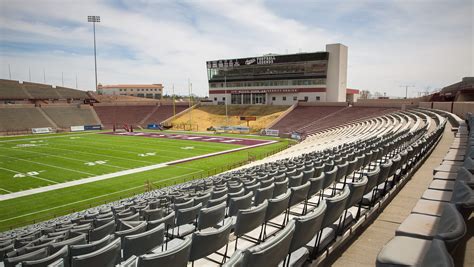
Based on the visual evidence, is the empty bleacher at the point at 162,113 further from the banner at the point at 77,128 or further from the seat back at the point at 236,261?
the seat back at the point at 236,261

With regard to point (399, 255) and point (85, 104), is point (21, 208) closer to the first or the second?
point (399, 255)

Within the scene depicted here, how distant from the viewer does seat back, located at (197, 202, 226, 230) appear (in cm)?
592

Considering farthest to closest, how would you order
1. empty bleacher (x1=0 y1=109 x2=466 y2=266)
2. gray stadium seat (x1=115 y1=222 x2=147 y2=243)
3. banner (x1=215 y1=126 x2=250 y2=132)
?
banner (x1=215 y1=126 x2=250 y2=132) < gray stadium seat (x1=115 y1=222 x2=147 y2=243) < empty bleacher (x1=0 y1=109 x2=466 y2=266)

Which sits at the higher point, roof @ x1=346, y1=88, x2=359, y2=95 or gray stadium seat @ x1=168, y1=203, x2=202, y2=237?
roof @ x1=346, y1=88, x2=359, y2=95

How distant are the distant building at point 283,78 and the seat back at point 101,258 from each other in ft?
225

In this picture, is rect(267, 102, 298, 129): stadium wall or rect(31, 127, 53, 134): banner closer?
rect(31, 127, 53, 134): banner

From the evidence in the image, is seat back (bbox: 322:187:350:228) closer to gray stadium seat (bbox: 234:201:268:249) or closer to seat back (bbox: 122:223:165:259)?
gray stadium seat (bbox: 234:201:268:249)

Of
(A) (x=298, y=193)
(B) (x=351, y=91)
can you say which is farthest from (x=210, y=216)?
(B) (x=351, y=91)

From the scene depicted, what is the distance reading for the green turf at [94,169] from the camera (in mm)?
18500

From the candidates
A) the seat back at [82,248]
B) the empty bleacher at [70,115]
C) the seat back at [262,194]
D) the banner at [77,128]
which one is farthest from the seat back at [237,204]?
the empty bleacher at [70,115]

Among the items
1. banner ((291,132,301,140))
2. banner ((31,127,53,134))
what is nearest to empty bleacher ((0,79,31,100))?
banner ((31,127,53,134))

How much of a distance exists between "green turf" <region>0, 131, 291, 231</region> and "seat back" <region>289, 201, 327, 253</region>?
17264 mm

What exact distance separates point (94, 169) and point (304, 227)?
28348 millimetres

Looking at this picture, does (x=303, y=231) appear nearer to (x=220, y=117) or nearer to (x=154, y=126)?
(x=154, y=126)
